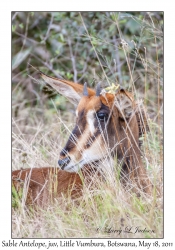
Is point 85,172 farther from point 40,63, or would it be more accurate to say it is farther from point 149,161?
point 40,63

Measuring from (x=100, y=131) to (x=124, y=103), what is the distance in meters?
0.34

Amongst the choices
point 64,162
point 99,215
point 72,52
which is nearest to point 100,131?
point 64,162

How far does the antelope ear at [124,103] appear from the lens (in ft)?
17.5

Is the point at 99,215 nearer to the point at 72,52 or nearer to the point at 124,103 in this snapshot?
the point at 124,103

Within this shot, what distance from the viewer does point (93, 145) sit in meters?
5.40

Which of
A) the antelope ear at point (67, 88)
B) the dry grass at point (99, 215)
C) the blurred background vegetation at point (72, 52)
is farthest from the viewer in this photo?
the blurred background vegetation at point (72, 52)

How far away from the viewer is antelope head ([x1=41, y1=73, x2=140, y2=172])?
17.5 feet

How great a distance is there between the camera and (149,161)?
237 inches

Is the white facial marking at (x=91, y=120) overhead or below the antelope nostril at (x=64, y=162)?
overhead

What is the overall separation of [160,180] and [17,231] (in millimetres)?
1407

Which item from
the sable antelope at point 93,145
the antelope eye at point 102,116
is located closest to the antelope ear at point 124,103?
the sable antelope at point 93,145

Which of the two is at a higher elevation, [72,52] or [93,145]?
[72,52]

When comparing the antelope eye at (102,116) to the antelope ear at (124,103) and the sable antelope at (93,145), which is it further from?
the antelope ear at (124,103)

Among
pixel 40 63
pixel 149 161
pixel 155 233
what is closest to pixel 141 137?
pixel 149 161
